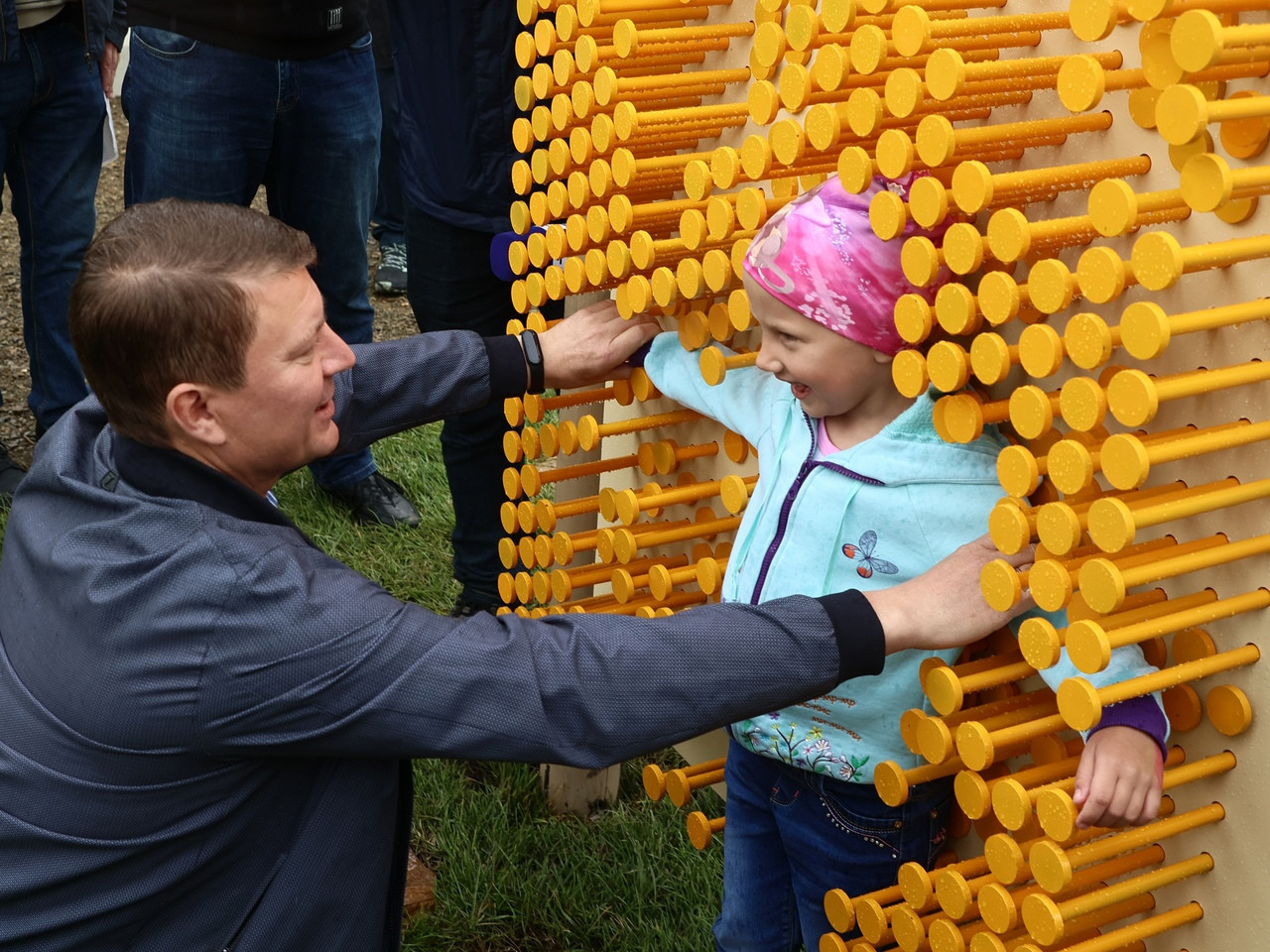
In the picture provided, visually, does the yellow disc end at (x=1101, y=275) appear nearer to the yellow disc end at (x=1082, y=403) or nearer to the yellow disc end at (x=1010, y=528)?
the yellow disc end at (x=1082, y=403)

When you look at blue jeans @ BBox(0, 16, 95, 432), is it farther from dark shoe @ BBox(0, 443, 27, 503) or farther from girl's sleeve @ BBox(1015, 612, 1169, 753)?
girl's sleeve @ BBox(1015, 612, 1169, 753)

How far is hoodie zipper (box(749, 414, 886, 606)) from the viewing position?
5.69ft

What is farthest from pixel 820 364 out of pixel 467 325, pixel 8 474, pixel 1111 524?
pixel 8 474

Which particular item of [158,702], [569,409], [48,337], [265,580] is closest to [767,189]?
[569,409]

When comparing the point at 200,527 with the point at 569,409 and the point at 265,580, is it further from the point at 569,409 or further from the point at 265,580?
the point at 569,409

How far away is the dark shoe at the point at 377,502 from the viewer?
423cm

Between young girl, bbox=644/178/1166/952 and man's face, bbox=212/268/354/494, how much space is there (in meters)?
0.54

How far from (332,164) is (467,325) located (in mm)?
1010

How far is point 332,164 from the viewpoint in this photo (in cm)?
377

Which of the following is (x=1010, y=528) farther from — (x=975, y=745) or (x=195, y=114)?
(x=195, y=114)

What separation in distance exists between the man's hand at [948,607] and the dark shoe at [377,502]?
2816 millimetres

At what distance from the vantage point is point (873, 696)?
1.76 m

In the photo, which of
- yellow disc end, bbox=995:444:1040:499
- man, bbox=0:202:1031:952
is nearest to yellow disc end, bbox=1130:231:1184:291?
yellow disc end, bbox=995:444:1040:499

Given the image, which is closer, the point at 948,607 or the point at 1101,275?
the point at 1101,275
